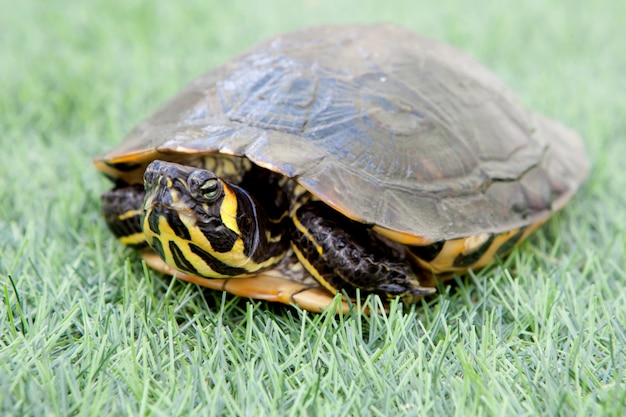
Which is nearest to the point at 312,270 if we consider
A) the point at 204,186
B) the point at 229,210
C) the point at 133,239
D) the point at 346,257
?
the point at 346,257

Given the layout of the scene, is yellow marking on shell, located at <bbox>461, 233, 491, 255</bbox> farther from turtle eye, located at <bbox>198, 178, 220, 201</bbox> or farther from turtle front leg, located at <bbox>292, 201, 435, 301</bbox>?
turtle eye, located at <bbox>198, 178, 220, 201</bbox>

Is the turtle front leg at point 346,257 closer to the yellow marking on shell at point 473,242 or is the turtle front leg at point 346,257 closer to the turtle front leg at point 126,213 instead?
the yellow marking on shell at point 473,242

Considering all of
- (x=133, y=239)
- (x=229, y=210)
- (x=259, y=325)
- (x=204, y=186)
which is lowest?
(x=259, y=325)

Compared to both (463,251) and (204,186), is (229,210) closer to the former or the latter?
(204,186)

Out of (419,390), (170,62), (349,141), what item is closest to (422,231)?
(349,141)

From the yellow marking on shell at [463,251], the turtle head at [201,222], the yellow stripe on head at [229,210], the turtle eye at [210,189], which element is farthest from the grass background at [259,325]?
the turtle eye at [210,189]

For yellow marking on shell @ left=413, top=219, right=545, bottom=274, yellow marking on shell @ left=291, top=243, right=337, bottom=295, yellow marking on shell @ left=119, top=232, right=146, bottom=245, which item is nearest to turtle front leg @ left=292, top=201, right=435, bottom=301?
yellow marking on shell @ left=291, top=243, right=337, bottom=295

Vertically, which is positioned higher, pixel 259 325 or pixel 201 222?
pixel 201 222

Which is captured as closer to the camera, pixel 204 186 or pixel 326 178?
pixel 204 186
